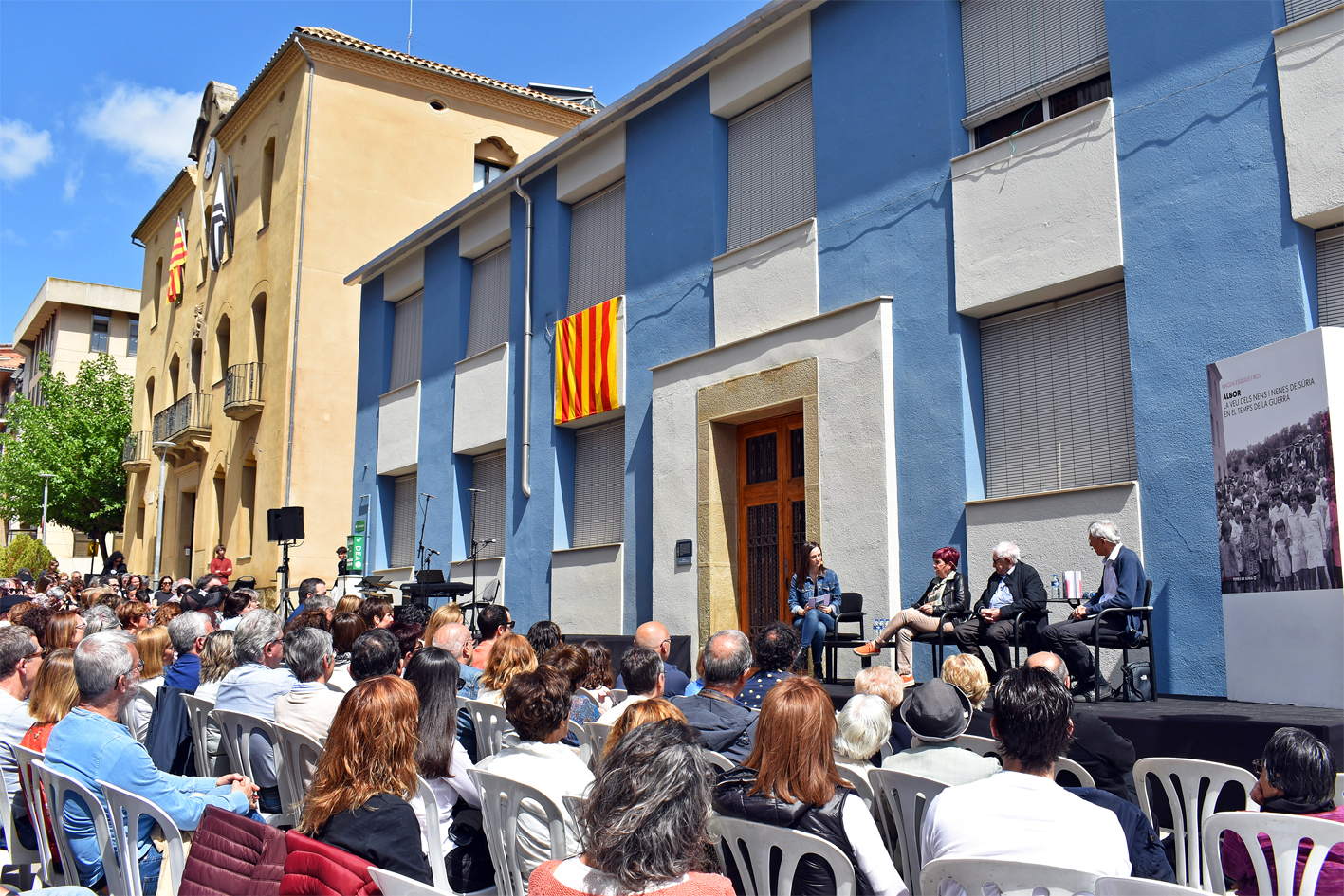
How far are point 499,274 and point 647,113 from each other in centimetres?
402

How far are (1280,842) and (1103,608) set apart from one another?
180 inches

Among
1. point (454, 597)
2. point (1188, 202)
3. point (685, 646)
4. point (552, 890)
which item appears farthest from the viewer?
point (454, 597)

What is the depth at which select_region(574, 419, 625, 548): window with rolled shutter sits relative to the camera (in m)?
13.4

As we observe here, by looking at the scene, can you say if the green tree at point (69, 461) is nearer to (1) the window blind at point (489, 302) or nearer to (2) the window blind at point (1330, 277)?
(1) the window blind at point (489, 302)

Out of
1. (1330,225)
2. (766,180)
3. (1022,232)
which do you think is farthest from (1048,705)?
(766,180)

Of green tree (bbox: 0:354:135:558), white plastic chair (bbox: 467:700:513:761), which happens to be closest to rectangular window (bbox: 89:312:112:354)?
green tree (bbox: 0:354:135:558)

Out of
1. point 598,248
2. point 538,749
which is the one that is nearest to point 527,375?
point 598,248

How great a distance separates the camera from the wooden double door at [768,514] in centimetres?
1108

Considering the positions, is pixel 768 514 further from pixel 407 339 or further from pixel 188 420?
pixel 188 420

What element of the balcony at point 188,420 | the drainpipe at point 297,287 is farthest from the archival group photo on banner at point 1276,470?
the balcony at point 188,420

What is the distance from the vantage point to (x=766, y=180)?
11.6 metres

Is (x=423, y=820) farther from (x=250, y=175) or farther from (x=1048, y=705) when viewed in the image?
(x=250, y=175)

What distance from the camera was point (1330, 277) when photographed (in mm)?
7328

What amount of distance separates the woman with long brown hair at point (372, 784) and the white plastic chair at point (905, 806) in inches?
63.8
